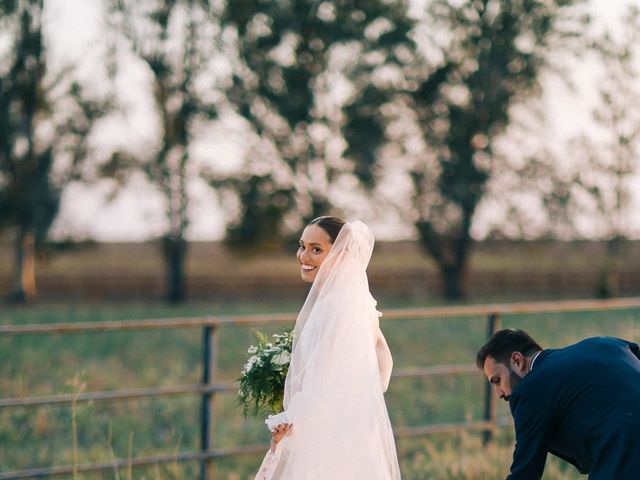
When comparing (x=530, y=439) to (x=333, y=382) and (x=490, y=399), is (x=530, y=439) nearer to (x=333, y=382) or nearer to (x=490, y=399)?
(x=333, y=382)

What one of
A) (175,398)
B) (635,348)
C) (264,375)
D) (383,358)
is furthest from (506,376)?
(175,398)

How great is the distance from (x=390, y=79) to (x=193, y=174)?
7.39 meters

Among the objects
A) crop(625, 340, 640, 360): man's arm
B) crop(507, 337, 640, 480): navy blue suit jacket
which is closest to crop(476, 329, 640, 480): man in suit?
crop(507, 337, 640, 480): navy blue suit jacket

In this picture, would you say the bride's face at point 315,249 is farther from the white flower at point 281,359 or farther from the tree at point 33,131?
the tree at point 33,131

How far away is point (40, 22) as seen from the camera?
25.4 meters

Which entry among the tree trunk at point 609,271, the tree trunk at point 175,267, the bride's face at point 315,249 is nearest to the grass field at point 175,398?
the bride's face at point 315,249

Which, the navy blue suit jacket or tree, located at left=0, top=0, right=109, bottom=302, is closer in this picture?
the navy blue suit jacket

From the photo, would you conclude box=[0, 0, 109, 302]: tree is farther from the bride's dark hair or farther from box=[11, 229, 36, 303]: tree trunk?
the bride's dark hair

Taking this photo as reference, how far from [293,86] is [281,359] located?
963 inches

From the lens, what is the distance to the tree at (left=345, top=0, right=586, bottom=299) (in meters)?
28.7

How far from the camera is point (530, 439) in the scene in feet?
9.70

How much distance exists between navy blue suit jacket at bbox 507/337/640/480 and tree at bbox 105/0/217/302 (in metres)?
25.1

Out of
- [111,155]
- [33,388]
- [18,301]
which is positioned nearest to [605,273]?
[111,155]

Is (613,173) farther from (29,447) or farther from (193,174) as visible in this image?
(29,447)
